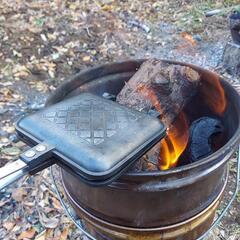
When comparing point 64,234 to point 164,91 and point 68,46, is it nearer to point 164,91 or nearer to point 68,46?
point 164,91

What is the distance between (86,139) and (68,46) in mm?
2661

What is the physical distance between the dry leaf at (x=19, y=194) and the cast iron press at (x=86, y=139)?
1.00 m

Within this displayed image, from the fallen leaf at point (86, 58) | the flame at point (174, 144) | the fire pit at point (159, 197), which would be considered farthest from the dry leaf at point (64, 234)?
the fallen leaf at point (86, 58)

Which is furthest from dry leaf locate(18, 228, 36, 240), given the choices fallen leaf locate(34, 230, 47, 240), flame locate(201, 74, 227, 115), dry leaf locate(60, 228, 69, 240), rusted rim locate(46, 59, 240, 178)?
flame locate(201, 74, 227, 115)

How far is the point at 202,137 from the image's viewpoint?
178cm

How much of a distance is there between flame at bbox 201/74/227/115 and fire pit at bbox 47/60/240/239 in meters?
0.02

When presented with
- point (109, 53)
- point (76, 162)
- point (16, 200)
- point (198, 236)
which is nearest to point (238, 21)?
point (109, 53)

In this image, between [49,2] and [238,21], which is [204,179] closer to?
[238,21]

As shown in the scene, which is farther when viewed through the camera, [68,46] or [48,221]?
[68,46]

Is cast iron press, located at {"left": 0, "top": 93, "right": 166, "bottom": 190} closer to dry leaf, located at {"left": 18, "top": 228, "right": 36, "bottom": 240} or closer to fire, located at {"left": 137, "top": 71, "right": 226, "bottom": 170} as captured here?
fire, located at {"left": 137, "top": 71, "right": 226, "bottom": 170}

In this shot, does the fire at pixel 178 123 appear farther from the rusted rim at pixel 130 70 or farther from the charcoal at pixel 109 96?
the charcoal at pixel 109 96

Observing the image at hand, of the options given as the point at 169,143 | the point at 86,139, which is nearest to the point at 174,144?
the point at 169,143

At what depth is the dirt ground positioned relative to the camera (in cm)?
223

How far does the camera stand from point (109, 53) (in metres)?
3.67
